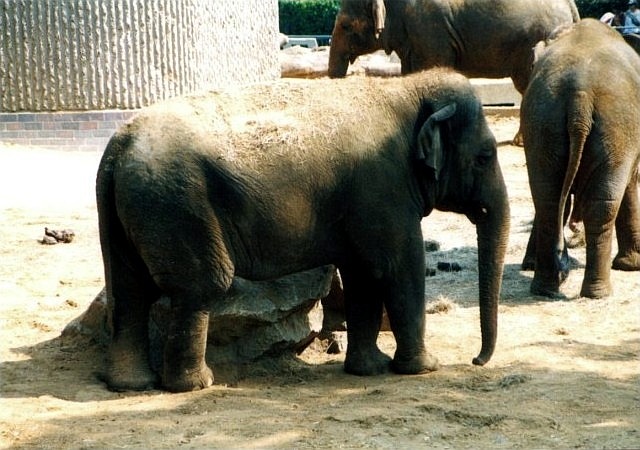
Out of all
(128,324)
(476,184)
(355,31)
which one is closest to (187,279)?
(128,324)

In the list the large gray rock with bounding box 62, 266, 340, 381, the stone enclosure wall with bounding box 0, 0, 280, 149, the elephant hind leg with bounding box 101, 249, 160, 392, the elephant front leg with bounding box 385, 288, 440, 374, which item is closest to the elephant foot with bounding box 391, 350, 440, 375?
the elephant front leg with bounding box 385, 288, 440, 374

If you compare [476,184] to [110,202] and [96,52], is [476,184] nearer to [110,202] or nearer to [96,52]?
[110,202]

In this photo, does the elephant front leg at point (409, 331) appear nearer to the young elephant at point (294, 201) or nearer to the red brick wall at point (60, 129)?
the young elephant at point (294, 201)

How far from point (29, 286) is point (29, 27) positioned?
609cm

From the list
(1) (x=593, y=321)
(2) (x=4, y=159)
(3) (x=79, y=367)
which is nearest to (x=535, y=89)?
(1) (x=593, y=321)

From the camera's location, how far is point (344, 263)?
647cm

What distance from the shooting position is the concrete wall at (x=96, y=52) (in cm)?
1359

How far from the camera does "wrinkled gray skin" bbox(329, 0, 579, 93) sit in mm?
14328

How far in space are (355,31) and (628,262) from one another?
653 cm

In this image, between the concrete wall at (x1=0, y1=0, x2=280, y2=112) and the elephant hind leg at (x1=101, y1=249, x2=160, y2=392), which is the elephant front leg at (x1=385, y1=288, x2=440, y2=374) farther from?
the concrete wall at (x1=0, y1=0, x2=280, y2=112)

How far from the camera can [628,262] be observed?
9016 mm

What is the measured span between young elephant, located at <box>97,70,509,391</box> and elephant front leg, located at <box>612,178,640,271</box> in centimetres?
267

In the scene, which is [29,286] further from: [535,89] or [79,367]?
[535,89]

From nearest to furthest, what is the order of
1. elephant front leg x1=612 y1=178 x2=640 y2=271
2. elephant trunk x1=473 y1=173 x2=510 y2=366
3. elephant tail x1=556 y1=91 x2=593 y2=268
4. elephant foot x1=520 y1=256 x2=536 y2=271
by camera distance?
elephant trunk x1=473 y1=173 x2=510 y2=366 → elephant tail x1=556 y1=91 x2=593 y2=268 → elephant front leg x1=612 y1=178 x2=640 y2=271 → elephant foot x1=520 y1=256 x2=536 y2=271
